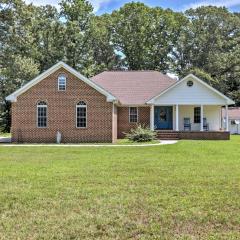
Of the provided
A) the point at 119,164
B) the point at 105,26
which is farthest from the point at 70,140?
the point at 105,26

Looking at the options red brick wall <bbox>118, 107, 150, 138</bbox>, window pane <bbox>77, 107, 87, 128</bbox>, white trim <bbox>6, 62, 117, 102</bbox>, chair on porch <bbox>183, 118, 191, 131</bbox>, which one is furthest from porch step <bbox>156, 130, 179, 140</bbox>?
window pane <bbox>77, 107, 87, 128</bbox>

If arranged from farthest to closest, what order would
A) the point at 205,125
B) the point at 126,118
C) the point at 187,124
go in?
the point at 205,125
the point at 187,124
the point at 126,118

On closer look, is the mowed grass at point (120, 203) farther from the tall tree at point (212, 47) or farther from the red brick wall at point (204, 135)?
the tall tree at point (212, 47)

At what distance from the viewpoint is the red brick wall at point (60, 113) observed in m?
31.4

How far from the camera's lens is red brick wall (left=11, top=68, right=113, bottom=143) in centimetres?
3139

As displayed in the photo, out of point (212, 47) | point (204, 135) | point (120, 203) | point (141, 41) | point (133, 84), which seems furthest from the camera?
point (212, 47)

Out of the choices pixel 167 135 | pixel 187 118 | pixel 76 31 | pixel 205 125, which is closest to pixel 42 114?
pixel 167 135

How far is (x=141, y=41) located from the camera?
197 ft

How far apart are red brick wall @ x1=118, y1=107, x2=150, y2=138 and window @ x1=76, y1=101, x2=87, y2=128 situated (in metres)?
6.19

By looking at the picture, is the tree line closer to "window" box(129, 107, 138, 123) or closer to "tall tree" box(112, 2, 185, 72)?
"tall tree" box(112, 2, 185, 72)

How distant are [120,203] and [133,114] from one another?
95.3 ft

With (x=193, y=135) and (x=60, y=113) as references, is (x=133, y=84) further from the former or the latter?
(x=60, y=113)

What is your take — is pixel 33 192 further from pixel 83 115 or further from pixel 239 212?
pixel 83 115

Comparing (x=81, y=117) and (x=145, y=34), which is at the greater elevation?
(x=145, y=34)
